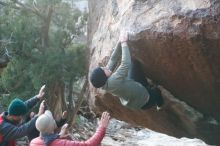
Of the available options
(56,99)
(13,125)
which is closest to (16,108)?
(13,125)

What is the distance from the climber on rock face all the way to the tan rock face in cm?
17

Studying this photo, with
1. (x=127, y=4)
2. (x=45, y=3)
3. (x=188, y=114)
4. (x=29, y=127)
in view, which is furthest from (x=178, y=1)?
(x=45, y=3)

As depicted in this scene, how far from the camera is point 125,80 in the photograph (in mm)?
5734

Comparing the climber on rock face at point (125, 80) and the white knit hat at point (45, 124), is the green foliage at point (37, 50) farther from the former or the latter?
the white knit hat at point (45, 124)

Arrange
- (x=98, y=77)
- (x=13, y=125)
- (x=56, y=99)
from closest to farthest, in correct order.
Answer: (x=13, y=125) < (x=98, y=77) < (x=56, y=99)

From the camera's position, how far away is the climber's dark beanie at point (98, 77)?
18.4 feet

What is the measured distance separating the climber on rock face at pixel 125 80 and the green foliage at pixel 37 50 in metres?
3.36

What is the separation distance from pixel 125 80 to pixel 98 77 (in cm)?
39

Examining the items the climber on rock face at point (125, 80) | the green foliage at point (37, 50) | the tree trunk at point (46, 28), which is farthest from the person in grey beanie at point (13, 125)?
the tree trunk at point (46, 28)

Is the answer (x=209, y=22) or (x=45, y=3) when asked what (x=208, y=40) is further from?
(x=45, y=3)

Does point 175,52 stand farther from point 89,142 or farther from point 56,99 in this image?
point 56,99

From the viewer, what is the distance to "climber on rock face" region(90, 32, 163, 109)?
18.4 feet

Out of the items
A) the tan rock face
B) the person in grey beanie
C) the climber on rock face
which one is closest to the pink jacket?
the person in grey beanie

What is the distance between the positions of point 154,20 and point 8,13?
518 cm
